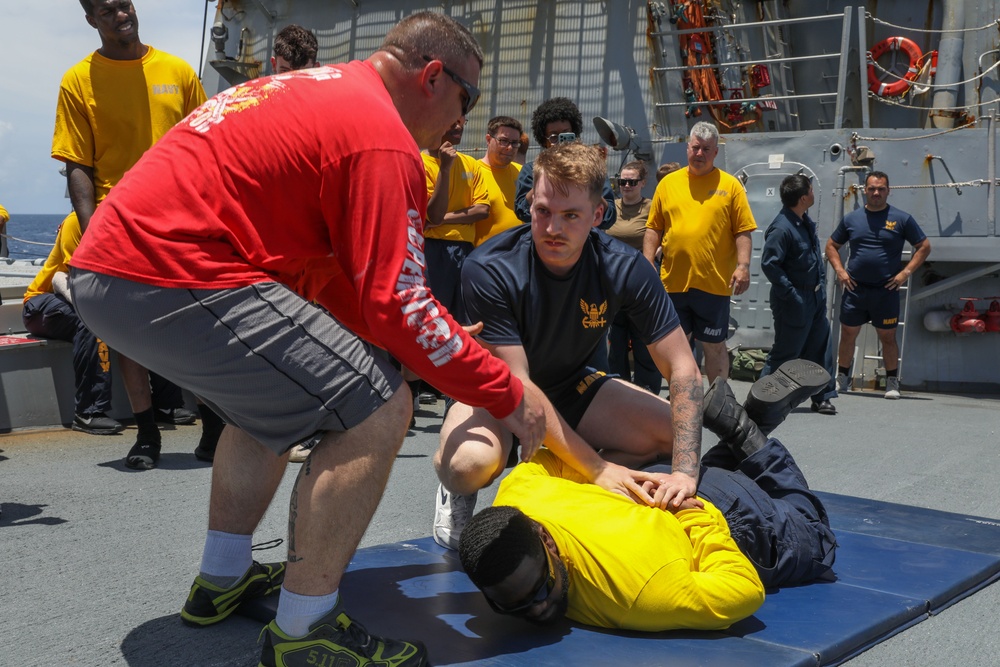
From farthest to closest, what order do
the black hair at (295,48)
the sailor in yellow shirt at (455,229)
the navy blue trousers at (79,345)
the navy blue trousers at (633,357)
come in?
the navy blue trousers at (633,357) → the sailor in yellow shirt at (455,229) → the navy blue trousers at (79,345) → the black hair at (295,48)

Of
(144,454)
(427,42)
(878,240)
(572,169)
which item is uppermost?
(427,42)

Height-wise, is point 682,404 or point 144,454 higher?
point 682,404

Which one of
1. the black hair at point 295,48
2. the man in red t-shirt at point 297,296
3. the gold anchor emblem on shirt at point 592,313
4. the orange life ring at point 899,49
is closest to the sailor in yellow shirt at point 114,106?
the black hair at point 295,48

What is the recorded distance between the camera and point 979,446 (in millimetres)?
6371

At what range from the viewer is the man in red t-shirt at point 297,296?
2338 millimetres

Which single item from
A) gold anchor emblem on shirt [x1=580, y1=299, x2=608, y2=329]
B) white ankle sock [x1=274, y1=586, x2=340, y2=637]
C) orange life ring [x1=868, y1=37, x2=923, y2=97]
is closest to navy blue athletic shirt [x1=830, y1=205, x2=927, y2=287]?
orange life ring [x1=868, y1=37, x2=923, y2=97]

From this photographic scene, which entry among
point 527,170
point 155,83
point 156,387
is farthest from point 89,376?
point 527,170

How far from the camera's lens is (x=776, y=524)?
3.25 metres

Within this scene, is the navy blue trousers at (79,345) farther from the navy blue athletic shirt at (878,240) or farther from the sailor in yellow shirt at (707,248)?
the navy blue athletic shirt at (878,240)

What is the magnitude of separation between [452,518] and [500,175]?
3795mm

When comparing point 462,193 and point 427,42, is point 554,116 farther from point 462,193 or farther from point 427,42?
point 427,42

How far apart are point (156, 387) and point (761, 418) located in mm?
4093

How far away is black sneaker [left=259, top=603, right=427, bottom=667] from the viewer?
240 centimetres

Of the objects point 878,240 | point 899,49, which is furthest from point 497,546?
point 899,49
